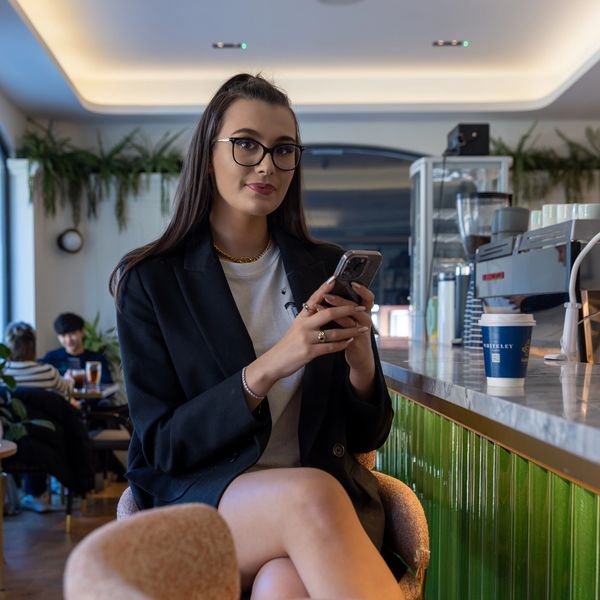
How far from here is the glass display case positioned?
5.88 meters

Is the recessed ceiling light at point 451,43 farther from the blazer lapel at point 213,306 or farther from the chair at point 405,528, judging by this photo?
the chair at point 405,528

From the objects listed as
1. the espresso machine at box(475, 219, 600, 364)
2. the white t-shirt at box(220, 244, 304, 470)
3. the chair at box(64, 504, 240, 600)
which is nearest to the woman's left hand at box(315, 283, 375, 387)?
the white t-shirt at box(220, 244, 304, 470)

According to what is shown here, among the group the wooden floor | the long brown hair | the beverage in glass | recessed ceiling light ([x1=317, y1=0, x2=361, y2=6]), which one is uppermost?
recessed ceiling light ([x1=317, y1=0, x2=361, y2=6])

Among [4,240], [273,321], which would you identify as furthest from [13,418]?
[273,321]

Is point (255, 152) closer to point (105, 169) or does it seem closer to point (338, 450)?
point (338, 450)

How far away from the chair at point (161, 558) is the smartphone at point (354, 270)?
0.72m

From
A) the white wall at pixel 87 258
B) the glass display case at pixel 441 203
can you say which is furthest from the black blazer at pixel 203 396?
the white wall at pixel 87 258

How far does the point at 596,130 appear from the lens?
815 cm

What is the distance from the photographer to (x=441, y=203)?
5957 millimetres

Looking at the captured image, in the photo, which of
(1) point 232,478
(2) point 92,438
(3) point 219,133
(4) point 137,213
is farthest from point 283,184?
(4) point 137,213

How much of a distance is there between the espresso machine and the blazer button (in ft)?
3.49

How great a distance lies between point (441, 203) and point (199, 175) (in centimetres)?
441

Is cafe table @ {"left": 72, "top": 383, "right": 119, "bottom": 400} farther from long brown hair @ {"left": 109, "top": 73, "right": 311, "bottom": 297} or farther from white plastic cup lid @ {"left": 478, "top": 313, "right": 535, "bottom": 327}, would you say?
white plastic cup lid @ {"left": 478, "top": 313, "right": 535, "bottom": 327}

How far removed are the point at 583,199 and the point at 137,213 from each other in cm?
415
